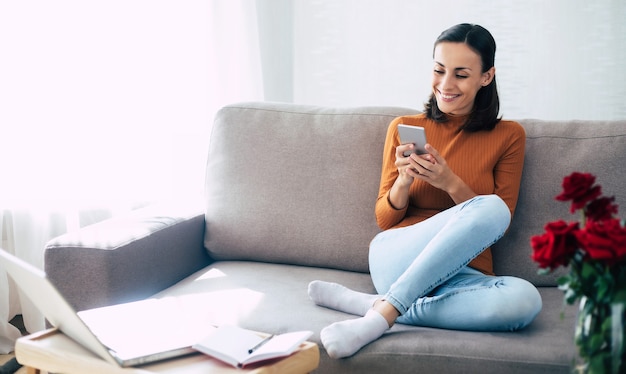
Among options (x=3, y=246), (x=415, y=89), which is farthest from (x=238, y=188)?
(x=3, y=246)

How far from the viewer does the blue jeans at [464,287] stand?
1.62m

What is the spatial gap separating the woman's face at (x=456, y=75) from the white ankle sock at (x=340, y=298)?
23.9 inches

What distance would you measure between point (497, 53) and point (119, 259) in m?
1.65

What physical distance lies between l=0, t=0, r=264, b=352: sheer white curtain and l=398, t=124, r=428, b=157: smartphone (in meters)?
1.15

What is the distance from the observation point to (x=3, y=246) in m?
2.78

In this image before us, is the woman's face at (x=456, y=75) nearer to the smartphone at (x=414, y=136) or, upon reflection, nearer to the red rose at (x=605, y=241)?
the smartphone at (x=414, y=136)

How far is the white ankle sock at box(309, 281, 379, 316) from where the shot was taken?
5.87 feet

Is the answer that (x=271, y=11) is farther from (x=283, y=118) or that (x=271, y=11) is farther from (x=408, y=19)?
(x=283, y=118)

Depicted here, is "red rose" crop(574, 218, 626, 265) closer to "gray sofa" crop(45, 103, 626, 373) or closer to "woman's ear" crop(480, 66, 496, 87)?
"gray sofa" crop(45, 103, 626, 373)

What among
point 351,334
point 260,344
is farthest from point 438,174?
point 260,344

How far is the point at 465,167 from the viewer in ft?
6.53

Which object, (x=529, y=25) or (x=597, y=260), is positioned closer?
(x=597, y=260)

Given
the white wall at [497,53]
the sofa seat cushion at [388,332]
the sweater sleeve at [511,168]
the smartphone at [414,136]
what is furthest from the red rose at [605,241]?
the white wall at [497,53]

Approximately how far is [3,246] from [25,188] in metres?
0.26
